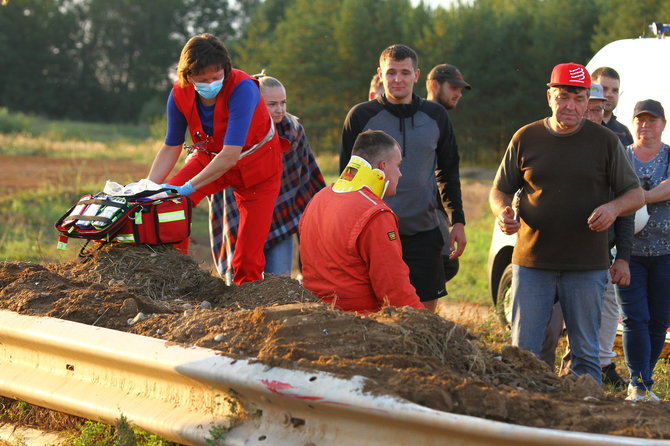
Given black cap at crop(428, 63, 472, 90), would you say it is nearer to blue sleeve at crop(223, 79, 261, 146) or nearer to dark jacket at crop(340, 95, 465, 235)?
dark jacket at crop(340, 95, 465, 235)

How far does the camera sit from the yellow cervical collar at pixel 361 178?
15.1 ft

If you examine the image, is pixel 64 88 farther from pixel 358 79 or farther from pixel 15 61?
pixel 358 79

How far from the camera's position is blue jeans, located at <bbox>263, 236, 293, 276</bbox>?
7.00m

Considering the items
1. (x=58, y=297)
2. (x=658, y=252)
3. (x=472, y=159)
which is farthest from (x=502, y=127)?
(x=58, y=297)

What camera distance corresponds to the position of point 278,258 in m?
7.03

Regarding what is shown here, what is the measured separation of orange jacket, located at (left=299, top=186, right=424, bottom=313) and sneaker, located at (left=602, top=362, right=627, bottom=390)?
2771mm

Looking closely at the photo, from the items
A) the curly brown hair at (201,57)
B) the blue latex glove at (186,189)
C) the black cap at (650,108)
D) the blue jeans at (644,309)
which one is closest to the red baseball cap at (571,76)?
the black cap at (650,108)

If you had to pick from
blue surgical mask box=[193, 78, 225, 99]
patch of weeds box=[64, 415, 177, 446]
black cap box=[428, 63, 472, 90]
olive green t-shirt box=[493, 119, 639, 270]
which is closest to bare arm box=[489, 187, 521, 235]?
olive green t-shirt box=[493, 119, 639, 270]

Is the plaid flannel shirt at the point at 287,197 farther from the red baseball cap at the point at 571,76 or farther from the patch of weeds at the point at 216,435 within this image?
the patch of weeds at the point at 216,435

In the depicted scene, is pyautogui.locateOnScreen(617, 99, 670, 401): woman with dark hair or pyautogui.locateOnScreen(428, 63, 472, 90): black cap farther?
pyautogui.locateOnScreen(428, 63, 472, 90): black cap

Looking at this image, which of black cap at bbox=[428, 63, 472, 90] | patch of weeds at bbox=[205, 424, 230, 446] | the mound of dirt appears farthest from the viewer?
black cap at bbox=[428, 63, 472, 90]

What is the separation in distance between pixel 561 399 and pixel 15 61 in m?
86.9

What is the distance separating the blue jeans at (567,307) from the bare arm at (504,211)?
1.23 feet

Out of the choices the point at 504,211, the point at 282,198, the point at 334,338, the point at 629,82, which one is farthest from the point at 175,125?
the point at 629,82
